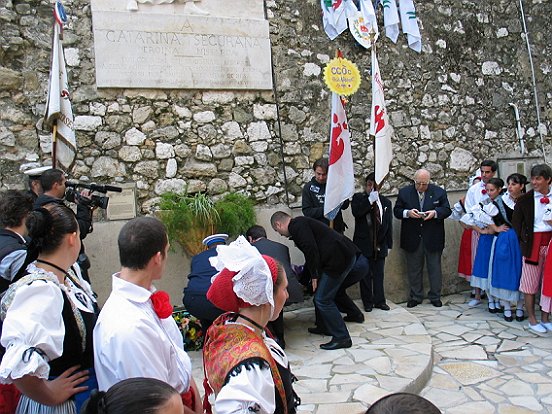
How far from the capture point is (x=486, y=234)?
21.5ft

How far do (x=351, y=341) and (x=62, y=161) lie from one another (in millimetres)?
3320

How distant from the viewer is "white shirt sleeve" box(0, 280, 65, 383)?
5.99ft

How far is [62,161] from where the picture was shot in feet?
16.7

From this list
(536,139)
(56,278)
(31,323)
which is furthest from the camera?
(536,139)

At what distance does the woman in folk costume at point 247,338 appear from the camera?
1.75m

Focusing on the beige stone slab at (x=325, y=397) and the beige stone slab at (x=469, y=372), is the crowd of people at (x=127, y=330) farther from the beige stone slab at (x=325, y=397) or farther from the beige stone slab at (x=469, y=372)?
the beige stone slab at (x=469, y=372)

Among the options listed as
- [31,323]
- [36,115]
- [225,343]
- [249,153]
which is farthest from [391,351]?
[36,115]

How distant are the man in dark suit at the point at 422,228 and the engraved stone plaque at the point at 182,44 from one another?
7.67 feet

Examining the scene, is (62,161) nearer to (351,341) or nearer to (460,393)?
(351,341)

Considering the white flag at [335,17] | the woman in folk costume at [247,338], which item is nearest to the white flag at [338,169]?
the white flag at [335,17]

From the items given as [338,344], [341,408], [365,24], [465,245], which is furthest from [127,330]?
[365,24]

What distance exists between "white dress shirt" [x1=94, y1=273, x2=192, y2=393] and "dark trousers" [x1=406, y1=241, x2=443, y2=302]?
5341 millimetres

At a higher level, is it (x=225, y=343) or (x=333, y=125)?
(x=333, y=125)

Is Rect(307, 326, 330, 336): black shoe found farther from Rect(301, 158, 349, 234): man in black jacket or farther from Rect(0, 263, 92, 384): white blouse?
Rect(0, 263, 92, 384): white blouse
